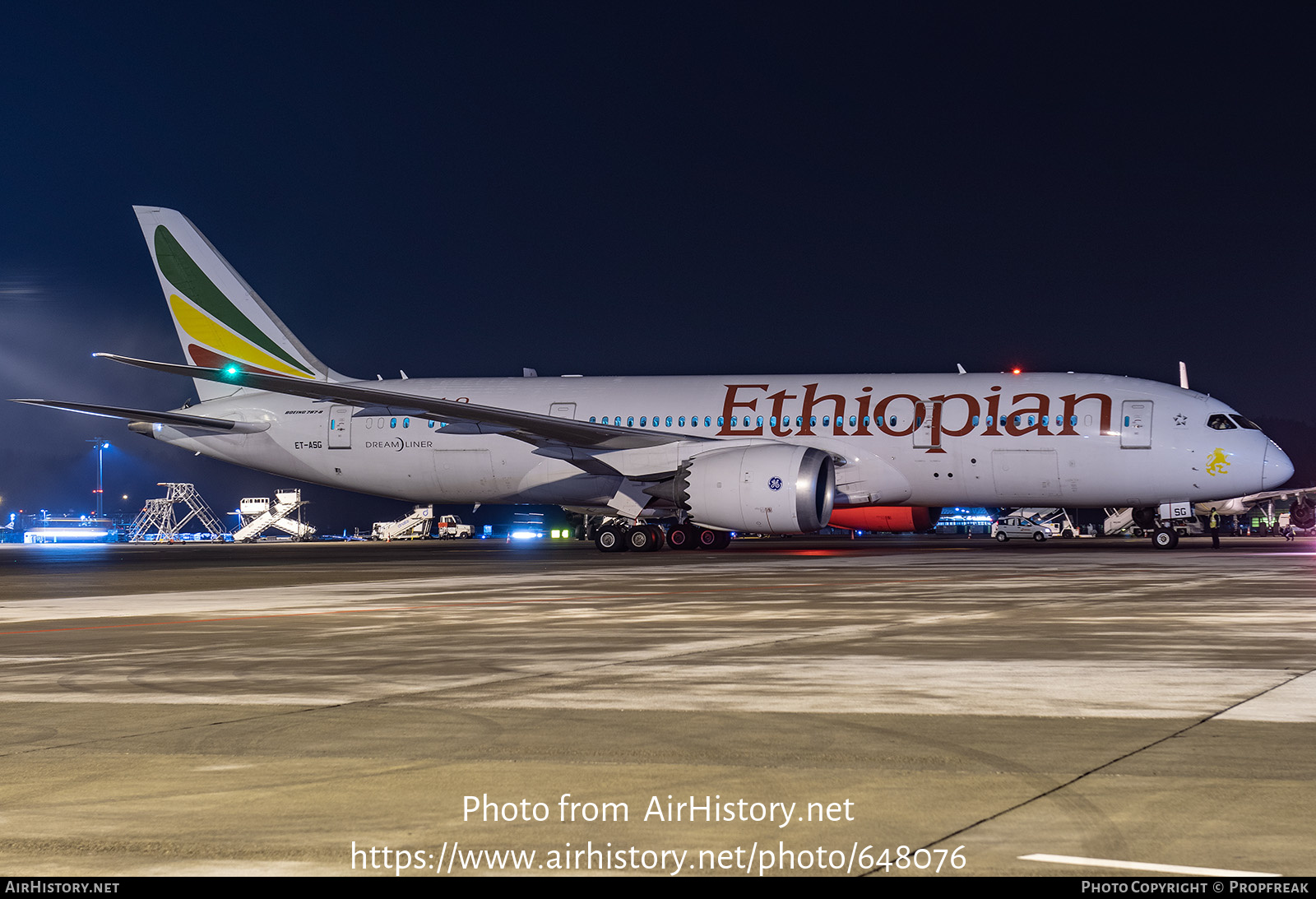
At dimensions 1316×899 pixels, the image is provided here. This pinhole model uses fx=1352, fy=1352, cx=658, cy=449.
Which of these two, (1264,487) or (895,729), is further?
(1264,487)

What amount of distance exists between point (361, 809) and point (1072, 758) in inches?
116

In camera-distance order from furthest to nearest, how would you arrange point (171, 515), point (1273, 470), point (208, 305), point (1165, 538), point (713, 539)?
point (171, 515) < point (208, 305) < point (713, 539) < point (1165, 538) < point (1273, 470)

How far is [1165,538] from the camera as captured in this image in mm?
32750

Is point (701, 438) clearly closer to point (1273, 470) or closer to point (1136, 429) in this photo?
point (1136, 429)

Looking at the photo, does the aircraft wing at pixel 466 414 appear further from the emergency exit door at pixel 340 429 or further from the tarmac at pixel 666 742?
the tarmac at pixel 666 742

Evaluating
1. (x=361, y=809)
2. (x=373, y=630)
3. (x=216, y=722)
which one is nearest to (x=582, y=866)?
(x=361, y=809)

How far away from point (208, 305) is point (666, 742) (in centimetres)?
3278

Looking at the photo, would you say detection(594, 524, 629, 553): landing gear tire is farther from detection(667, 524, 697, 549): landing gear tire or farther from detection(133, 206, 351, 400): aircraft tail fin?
detection(133, 206, 351, 400): aircraft tail fin

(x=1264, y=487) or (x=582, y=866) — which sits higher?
(x=1264, y=487)

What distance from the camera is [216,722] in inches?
272

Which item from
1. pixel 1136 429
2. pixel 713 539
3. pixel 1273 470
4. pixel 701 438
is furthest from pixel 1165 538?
pixel 701 438

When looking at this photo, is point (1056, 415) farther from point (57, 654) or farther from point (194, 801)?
point (194, 801)
